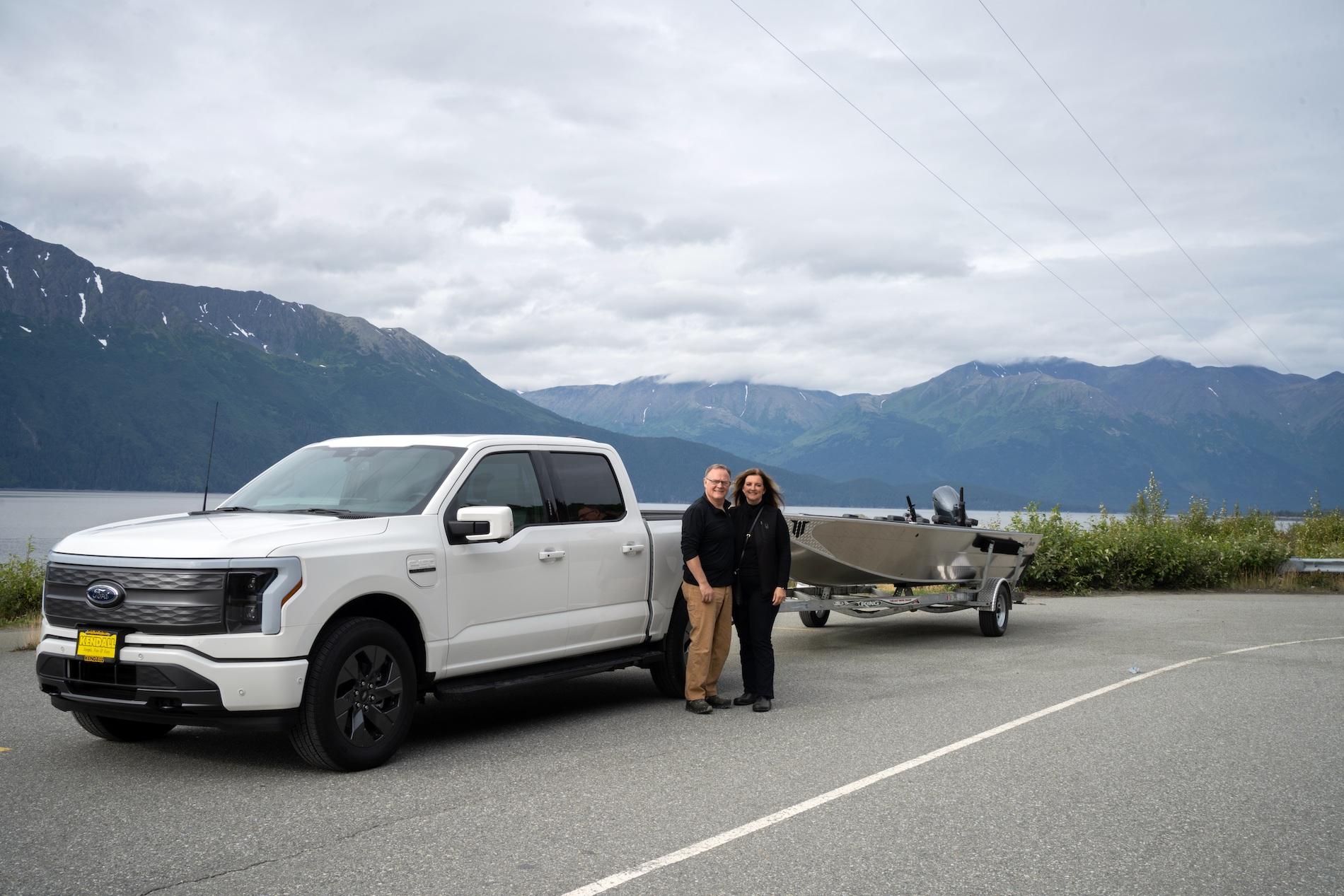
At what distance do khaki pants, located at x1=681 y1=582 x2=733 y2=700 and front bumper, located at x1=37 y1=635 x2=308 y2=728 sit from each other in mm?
3465

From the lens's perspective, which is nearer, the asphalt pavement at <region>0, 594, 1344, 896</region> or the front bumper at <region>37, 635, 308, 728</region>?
the asphalt pavement at <region>0, 594, 1344, 896</region>

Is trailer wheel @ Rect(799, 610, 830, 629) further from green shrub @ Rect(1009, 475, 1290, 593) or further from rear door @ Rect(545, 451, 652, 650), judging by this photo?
green shrub @ Rect(1009, 475, 1290, 593)

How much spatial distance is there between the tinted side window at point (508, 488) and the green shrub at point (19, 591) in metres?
10.9

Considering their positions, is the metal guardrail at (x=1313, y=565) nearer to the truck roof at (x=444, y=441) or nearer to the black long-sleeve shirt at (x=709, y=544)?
the black long-sleeve shirt at (x=709, y=544)

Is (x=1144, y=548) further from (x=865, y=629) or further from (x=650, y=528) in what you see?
(x=650, y=528)

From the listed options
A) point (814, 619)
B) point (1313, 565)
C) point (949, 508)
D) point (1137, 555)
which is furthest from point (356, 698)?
point (1313, 565)

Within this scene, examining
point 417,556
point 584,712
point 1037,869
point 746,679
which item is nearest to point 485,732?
point 584,712

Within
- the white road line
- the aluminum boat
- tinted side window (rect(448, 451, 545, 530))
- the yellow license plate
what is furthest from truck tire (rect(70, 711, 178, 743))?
the aluminum boat

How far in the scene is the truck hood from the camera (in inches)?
248

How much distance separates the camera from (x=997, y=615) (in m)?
14.7

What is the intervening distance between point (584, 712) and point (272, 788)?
3119 millimetres

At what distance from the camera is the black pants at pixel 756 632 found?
9.18 metres

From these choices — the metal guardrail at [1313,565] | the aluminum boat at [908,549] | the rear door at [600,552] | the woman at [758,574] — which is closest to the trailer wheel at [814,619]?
the aluminum boat at [908,549]

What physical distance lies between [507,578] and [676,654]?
219 centimetres
